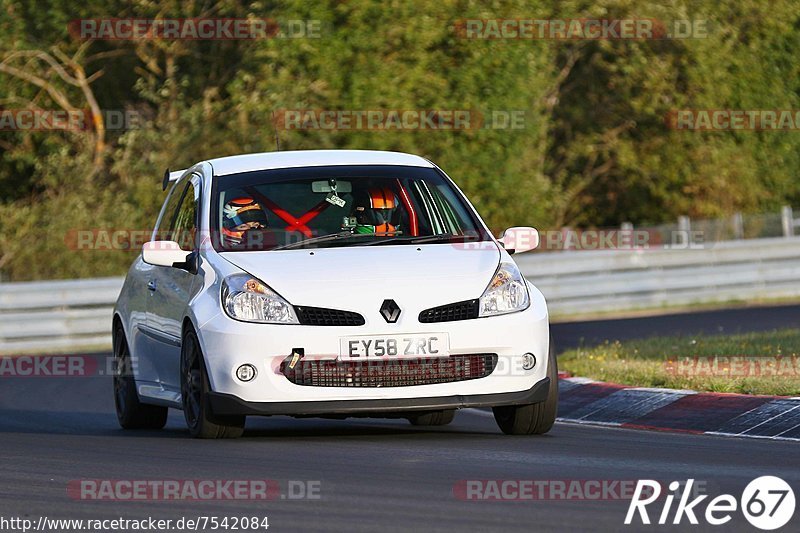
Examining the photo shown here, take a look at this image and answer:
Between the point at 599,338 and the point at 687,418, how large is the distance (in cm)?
817

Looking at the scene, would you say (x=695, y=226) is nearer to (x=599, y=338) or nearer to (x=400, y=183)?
(x=599, y=338)

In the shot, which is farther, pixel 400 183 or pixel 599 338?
pixel 599 338

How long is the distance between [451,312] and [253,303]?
1.04 meters

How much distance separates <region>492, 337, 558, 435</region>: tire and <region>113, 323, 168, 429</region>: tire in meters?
2.68

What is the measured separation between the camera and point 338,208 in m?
10.6

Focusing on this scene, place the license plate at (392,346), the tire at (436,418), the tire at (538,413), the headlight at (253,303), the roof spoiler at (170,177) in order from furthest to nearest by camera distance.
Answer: the roof spoiler at (170,177) → the tire at (436,418) → the tire at (538,413) → the headlight at (253,303) → the license plate at (392,346)

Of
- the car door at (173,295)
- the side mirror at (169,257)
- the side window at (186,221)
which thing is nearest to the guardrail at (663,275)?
the side window at (186,221)

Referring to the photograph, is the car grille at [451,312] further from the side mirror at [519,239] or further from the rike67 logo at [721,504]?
the rike67 logo at [721,504]

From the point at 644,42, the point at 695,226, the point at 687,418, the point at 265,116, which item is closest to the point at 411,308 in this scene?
the point at 687,418

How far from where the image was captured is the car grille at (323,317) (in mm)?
9266

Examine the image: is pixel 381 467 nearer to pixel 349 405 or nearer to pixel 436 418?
pixel 349 405

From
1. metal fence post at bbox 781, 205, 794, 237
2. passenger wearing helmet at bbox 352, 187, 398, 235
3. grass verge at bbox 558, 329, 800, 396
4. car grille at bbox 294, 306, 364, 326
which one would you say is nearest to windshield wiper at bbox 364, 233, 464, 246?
passenger wearing helmet at bbox 352, 187, 398, 235

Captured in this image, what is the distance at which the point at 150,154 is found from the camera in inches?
1102

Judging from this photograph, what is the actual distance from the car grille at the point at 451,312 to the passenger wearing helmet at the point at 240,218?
4.53 ft
